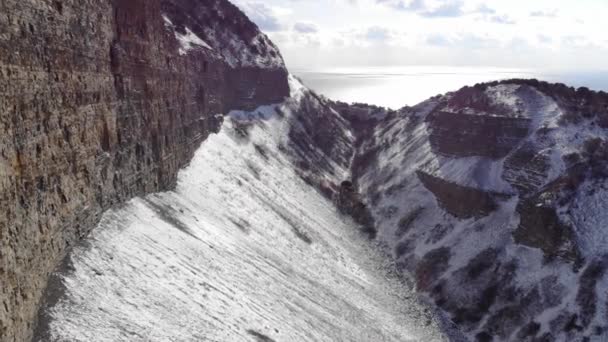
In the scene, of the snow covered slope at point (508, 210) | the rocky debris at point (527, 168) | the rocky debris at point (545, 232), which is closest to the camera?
the snow covered slope at point (508, 210)

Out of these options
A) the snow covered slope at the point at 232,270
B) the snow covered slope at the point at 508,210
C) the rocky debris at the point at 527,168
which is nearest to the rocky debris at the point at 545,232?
the snow covered slope at the point at 508,210

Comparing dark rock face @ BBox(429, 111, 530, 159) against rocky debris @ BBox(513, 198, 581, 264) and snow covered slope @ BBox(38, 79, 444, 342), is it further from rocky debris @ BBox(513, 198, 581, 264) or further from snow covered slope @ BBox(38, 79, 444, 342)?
snow covered slope @ BBox(38, 79, 444, 342)

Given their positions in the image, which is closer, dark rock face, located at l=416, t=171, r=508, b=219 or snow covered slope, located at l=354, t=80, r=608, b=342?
snow covered slope, located at l=354, t=80, r=608, b=342

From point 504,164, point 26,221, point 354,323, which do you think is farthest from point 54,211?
point 504,164

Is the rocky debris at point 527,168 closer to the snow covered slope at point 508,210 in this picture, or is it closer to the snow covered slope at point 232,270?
the snow covered slope at point 508,210

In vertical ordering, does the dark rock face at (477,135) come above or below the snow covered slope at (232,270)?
above

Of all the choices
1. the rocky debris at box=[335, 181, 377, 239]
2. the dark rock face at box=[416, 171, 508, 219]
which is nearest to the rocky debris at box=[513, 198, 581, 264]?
the dark rock face at box=[416, 171, 508, 219]
